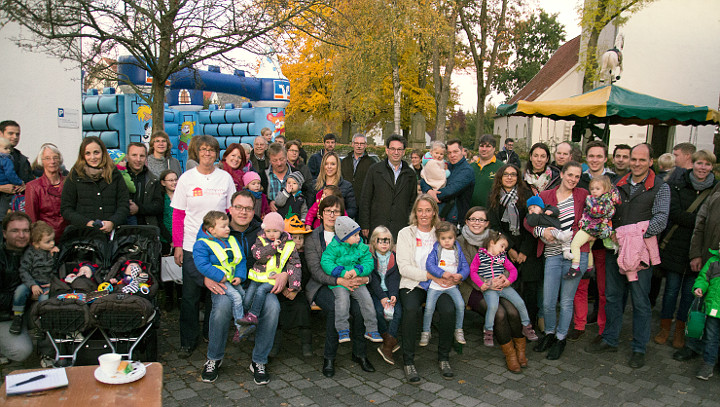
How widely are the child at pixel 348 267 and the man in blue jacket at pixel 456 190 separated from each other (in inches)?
61.1

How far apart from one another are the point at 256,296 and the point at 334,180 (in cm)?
189

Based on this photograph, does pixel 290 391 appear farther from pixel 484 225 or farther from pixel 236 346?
pixel 484 225

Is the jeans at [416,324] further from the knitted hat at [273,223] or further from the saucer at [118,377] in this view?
the saucer at [118,377]

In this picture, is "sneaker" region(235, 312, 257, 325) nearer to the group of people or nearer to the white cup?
the group of people

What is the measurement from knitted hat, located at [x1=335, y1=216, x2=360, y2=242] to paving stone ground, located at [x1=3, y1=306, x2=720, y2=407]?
119 centimetres

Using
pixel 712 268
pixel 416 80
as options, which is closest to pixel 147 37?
pixel 712 268

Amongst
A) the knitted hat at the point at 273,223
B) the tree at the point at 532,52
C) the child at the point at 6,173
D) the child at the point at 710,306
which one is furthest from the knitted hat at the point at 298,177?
the tree at the point at 532,52

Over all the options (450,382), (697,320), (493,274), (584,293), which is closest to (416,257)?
(493,274)

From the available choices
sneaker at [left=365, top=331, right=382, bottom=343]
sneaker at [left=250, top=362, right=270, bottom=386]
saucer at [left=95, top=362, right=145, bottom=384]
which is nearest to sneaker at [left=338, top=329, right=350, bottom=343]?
sneaker at [left=365, top=331, right=382, bottom=343]

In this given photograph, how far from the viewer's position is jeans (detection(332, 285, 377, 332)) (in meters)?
4.41

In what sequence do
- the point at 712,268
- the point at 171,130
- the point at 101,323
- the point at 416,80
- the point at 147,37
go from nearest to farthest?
the point at 101,323, the point at 712,268, the point at 147,37, the point at 171,130, the point at 416,80

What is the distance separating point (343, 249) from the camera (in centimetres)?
457

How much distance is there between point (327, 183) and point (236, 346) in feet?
6.68

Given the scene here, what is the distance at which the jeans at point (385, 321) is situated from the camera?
15.1 feet
